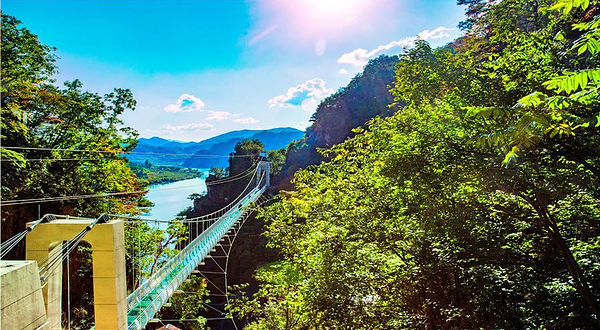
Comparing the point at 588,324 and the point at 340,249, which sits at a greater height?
the point at 340,249

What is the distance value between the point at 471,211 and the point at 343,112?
730 inches

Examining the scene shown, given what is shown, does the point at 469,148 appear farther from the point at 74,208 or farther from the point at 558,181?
the point at 74,208

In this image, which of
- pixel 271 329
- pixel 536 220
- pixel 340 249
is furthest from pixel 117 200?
pixel 536 220

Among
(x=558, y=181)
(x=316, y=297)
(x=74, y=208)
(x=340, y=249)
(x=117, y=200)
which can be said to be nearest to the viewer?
(x=558, y=181)

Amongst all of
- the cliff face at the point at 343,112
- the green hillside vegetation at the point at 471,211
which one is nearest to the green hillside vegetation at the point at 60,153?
the green hillside vegetation at the point at 471,211

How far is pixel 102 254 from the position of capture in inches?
114

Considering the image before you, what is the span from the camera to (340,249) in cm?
309

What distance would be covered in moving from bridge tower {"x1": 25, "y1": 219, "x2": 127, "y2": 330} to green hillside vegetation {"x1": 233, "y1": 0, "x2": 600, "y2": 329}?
6.18 feet

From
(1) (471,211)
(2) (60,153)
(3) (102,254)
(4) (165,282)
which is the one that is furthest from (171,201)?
(1) (471,211)

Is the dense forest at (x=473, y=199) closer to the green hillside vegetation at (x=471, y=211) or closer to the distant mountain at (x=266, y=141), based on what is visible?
the green hillside vegetation at (x=471, y=211)

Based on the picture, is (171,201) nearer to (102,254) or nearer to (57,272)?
(102,254)

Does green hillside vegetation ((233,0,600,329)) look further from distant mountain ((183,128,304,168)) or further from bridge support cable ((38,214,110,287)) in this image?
distant mountain ((183,128,304,168))

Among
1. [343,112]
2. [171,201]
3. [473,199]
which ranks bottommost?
[171,201]

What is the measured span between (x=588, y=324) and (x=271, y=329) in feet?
12.1
